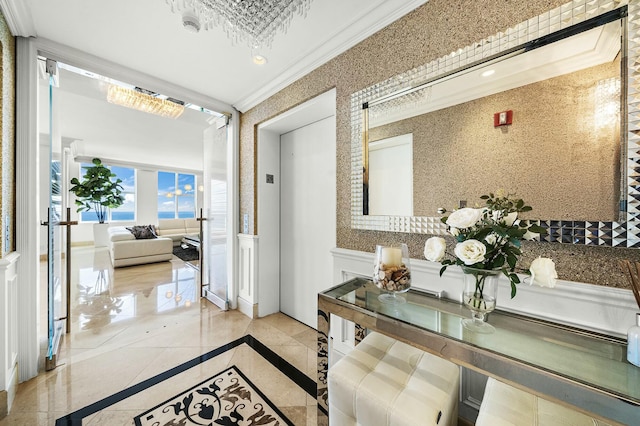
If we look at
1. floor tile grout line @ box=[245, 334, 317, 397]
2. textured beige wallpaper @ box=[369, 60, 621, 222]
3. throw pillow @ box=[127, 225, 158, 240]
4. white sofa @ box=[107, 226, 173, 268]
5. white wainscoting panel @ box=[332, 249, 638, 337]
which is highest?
textured beige wallpaper @ box=[369, 60, 621, 222]

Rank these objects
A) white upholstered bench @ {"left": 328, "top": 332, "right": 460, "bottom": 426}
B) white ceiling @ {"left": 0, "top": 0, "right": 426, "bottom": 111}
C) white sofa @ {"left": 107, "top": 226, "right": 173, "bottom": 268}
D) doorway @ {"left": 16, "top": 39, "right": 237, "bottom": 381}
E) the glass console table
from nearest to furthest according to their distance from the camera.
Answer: the glass console table, white upholstered bench @ {"left": 328, "top": 332, "right": 460, "bottom": 426}, white ceiling @ {"left": 0, "top": 0, "right": 426, "bottom": 111}, doorway @ {"left": 16, "top": 39, "right": 237, "bottom": 381}, white sofa @ {"left": 107, "top": 226, "right": 173, "bottom": 268}

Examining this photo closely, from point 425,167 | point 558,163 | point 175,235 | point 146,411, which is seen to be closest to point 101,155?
point 175,235

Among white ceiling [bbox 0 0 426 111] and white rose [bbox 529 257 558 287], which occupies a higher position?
white ceiling [bbox 0 0 426 111]

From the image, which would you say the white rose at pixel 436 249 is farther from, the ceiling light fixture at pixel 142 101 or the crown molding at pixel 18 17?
the ceiling light fixture at pixel 142 101

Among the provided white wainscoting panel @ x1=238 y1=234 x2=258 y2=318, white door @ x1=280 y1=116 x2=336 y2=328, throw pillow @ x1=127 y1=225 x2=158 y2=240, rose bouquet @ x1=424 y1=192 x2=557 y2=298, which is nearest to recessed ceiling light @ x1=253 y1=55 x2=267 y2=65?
white door @ x1=280 y1=116 x2=336 y2=328

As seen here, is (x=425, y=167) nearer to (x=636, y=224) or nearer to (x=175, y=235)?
(x=636, y=224)

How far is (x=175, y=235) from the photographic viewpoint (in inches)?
301

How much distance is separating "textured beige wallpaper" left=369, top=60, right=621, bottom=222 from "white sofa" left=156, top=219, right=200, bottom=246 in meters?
7.84

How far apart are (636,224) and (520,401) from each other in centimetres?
76

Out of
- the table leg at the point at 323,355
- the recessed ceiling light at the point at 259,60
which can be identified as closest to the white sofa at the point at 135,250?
the recessed ceiling light at the point at 259,60

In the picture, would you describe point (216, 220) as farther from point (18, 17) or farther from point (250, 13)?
point (250, 13)

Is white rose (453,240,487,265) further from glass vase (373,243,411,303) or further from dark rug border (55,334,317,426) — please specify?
dark rug border (55,334,317,426)

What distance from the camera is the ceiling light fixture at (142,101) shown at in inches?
92.7

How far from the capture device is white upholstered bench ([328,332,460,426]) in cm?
89
